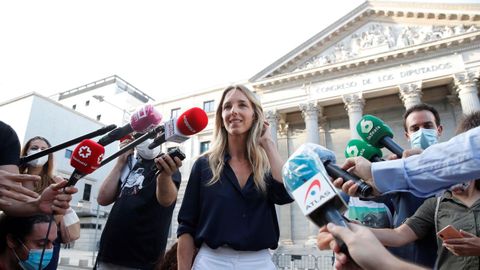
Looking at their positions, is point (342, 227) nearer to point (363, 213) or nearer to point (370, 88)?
point (363, 213)

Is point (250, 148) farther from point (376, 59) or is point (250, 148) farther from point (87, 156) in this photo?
point (376, 59)

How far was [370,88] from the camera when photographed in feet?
70.4

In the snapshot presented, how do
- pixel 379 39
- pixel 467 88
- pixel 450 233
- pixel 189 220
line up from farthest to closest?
pixel 379 39 < pixel 467 88 < pixel 189 220 < pixel 450 233

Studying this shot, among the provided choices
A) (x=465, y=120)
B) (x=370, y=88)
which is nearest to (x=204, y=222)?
(x=465, y=120)

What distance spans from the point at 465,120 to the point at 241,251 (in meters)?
1.88

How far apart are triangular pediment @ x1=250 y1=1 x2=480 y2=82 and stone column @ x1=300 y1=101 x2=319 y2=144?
A: 286 centimetres

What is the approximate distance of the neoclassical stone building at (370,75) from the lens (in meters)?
19.9

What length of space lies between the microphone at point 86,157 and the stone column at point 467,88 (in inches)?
832

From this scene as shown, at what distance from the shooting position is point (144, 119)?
9.21ft

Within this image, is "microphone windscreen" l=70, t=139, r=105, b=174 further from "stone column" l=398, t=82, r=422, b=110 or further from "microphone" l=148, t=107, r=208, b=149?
"stone column" l=398, t=82, r=422, b=110

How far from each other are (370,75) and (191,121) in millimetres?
21733

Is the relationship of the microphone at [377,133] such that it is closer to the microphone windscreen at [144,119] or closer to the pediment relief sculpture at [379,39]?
the microphone windscreen at [144,119]

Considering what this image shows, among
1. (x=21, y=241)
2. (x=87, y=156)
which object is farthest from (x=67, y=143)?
(x=21, y=241)

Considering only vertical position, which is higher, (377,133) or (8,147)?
(377,133)
